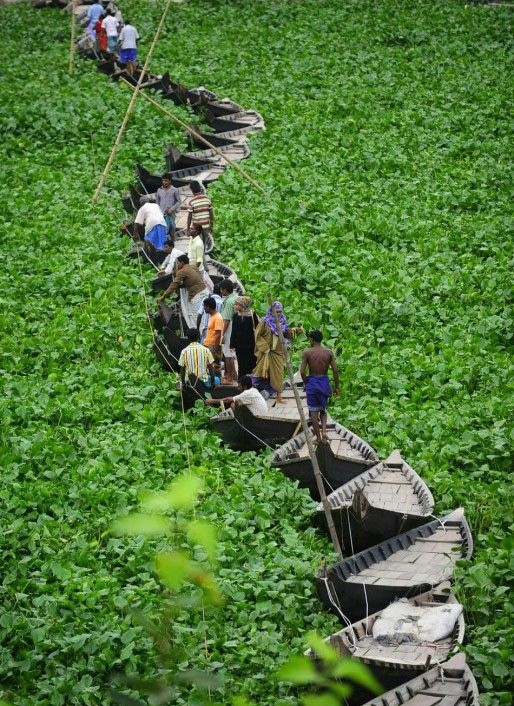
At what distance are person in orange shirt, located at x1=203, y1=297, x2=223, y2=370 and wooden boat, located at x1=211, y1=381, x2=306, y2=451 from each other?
0.72 metres

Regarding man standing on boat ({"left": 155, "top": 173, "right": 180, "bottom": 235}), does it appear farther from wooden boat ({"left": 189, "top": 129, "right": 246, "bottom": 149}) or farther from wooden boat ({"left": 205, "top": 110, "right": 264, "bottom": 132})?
wooden boat ({"left": 205, "top": 110, "right": 264, "bottom": 132})

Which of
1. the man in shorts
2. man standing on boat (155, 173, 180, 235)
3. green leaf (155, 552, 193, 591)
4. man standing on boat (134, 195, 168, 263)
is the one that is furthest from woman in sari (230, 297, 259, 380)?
the man in shorts

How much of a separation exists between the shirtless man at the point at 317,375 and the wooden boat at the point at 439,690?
3354 millimetres

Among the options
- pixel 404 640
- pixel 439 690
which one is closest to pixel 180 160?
pixel 404 640

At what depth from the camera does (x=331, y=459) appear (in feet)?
37.4

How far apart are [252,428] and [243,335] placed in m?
1.09

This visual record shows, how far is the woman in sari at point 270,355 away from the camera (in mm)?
12348

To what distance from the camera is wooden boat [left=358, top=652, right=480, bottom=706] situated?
26.8ft

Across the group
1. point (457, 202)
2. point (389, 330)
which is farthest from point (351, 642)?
point (457, 202)

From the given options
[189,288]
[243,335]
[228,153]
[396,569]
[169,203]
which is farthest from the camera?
[228,153]

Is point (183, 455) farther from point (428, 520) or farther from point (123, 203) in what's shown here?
point (123, 203)

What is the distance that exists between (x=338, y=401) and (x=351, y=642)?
16.2ft

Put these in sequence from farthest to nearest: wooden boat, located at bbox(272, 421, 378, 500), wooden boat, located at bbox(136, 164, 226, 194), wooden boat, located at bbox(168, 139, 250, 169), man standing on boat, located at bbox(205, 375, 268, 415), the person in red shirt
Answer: the person in red shirt → wooden boat, located at bbox(168, 139, 250, 169) → wooden boat, located at bbox(136, 164, 226, 194) → man standing on boat, located at bbox(205, 375, 268, 415) → wooden boat, located at bbox(272, 421, 378, 500)

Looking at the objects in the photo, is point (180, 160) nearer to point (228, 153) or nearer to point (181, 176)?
→ point (181, 176)
